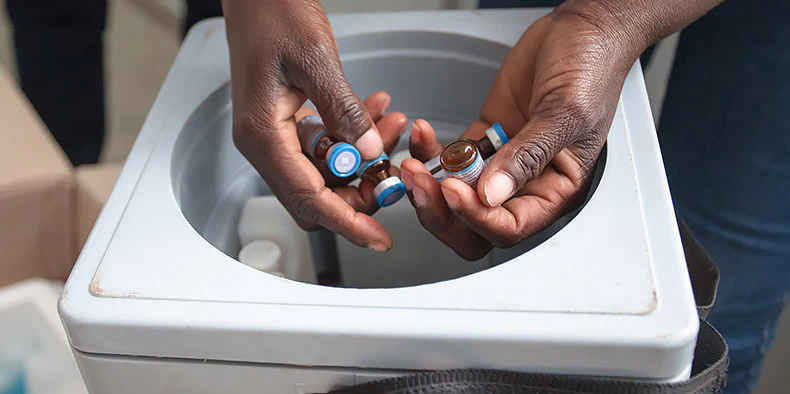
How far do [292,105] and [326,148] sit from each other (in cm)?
4

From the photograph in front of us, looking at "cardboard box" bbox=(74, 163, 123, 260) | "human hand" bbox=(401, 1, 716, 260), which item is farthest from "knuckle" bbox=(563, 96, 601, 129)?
"cardboard box" bbox=(74, 163, 123, 260)

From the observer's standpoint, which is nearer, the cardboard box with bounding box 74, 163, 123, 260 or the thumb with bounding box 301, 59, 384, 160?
the thumb with bounding box 301, 59, 384, 160

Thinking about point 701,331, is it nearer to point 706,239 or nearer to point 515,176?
point 515,176

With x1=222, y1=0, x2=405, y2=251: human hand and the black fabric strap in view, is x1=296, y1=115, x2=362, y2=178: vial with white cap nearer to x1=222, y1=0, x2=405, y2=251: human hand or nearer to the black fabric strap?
x1=222, y1=0, x2=405, y2=251: human hand

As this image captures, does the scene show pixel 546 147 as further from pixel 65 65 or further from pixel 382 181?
pixel 65 65

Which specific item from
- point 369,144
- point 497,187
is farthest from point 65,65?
point 497,187

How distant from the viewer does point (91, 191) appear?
0.82 m

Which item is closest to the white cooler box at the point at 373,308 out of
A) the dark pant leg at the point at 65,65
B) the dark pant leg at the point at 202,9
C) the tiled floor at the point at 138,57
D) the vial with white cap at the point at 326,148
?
the vial with white cap at the point at 326,148

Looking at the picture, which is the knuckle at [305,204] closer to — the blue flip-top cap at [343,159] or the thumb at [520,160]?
the blue flip-top cap at [343,159]

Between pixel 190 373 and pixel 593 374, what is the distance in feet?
0.84

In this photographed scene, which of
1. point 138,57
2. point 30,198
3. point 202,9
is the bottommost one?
point 138,57

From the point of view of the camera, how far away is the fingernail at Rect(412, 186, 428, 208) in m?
0.49

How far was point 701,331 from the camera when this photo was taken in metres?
0.44

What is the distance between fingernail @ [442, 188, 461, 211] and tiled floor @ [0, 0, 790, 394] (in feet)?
2.66
